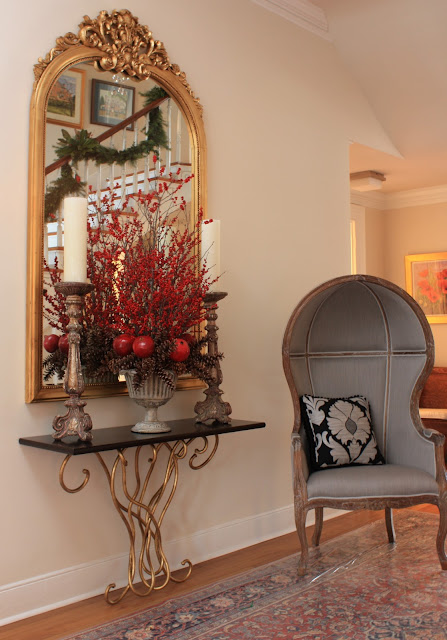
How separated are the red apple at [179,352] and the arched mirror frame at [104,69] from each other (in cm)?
40

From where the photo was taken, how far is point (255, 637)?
2357 mm

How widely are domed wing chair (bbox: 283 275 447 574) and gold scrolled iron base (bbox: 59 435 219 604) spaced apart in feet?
1.71

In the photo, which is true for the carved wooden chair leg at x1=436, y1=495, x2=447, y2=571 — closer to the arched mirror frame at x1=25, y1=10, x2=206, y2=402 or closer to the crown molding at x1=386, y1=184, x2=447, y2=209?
the arched mirror frame at x1=25, y1=10, x2=206, y2=402

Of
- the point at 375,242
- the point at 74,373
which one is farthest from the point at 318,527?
the point at 375,242

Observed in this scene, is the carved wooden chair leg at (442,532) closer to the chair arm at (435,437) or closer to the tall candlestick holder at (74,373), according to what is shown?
the chair arm at (435,437)

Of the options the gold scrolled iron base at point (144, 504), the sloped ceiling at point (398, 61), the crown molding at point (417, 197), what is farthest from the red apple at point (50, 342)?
the crown molding at point (417, 197)

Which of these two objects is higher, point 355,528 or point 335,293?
point 335,293

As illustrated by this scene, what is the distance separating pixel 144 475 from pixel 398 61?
9.89 feet

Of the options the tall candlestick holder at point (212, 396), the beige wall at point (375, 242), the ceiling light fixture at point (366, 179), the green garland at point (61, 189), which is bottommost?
the tall candlestick holder at point (212, 396)

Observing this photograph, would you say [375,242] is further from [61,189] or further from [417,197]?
[61,189]

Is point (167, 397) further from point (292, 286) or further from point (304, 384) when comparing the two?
point (292, 286)

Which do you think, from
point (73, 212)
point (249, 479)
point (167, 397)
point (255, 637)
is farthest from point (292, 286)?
point (255, 637)

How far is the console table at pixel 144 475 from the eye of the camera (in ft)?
8.09

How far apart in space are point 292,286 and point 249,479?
112 centimetres
